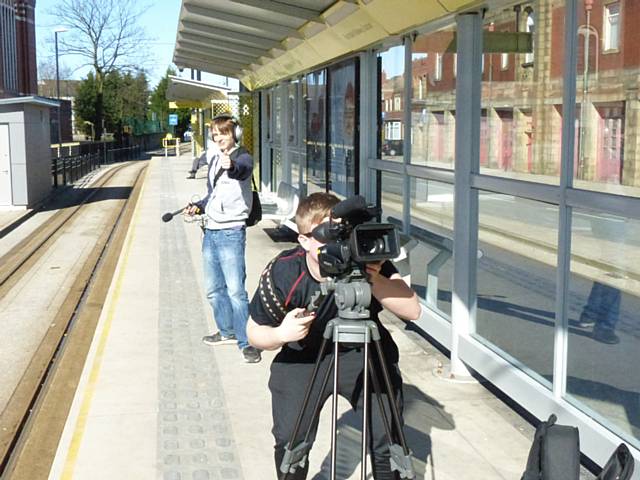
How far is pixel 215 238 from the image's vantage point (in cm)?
674

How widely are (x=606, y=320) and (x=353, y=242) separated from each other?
206 cm

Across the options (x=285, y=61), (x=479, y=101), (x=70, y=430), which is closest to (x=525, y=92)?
(x=479, y=101)

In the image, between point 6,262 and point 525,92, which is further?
point 6,262

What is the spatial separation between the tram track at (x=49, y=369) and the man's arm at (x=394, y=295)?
248 cm

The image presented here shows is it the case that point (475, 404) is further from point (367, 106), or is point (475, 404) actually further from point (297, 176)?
point (297, 176)

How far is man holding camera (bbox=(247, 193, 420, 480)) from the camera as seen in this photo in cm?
334

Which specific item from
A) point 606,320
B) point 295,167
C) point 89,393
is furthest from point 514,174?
point 295,167

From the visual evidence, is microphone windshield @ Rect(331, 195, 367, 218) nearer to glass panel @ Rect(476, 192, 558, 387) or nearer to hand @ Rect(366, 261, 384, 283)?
hand @ Rect(366, 261, 384, 283)

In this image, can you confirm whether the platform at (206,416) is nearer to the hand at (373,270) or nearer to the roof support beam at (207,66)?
the hand at (373,270)

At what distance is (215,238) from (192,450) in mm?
2124

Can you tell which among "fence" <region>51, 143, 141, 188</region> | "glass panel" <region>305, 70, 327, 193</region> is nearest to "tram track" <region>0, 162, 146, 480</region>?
"glass panel" <region>305, 70, 327, 193</region>

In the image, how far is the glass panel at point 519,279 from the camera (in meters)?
5.18

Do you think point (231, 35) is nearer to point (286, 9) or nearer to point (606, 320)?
point (286, 9)

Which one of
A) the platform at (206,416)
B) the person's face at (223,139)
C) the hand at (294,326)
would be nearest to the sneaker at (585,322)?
the platform at (206,416)
